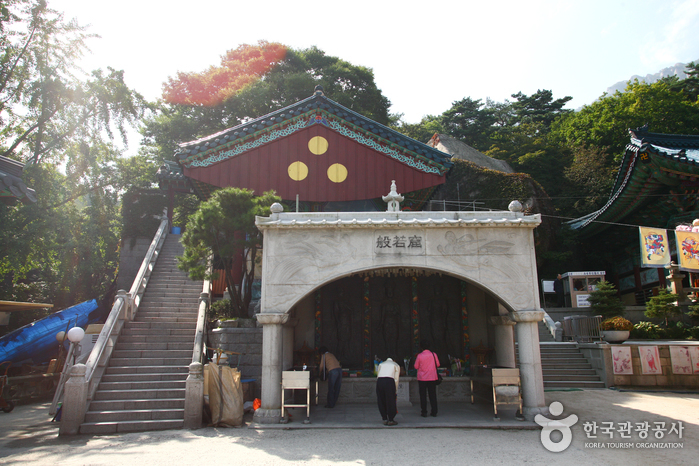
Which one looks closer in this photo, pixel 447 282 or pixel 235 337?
pixel 235 337

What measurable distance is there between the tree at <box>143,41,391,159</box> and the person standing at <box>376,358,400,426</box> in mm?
22972

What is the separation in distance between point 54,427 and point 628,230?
25.5 meters

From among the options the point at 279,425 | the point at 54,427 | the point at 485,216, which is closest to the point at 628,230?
the point at 485,216

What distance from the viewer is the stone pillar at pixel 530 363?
923 cm

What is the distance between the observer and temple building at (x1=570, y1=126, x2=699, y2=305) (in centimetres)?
1770

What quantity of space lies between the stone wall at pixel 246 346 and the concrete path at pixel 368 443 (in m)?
2.06

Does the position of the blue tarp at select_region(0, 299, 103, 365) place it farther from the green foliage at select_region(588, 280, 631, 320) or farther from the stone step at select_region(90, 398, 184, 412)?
the green foliage at select_region(588, 280, 631, 320)

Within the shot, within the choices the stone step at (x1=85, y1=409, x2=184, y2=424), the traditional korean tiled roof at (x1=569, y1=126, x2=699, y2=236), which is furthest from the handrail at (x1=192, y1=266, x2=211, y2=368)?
the traditional korean tiled roof at (x1=569, y1=126, x2=699, y2=236)

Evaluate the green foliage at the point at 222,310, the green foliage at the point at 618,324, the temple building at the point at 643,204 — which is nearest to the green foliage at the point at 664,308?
the green foliage at the point at 618,324

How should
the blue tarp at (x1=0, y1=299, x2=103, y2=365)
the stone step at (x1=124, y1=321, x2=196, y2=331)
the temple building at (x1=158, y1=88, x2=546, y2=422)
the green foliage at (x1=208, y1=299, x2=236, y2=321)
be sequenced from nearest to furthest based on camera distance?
the temple building at (x1=158, y1=88, x2=546, y2=422) < the stone step at (x1=124, y1=321, x2=196, y2=331) < the green foliage at (x1=208, y1=299, x2=236, y2=321) < the blue tarp at (x1=0, y1=299, x2=103, y2=365)

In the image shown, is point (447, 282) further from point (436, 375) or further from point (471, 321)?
point (436, 375)

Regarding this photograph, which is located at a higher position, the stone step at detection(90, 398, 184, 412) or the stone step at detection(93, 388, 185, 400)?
the stone step at detection(93, 388, 185, 400)

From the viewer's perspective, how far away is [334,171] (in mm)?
17516

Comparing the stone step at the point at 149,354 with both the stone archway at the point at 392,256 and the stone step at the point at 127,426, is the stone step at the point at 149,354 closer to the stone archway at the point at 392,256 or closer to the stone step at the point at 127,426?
the stone step at the point at 127,426
